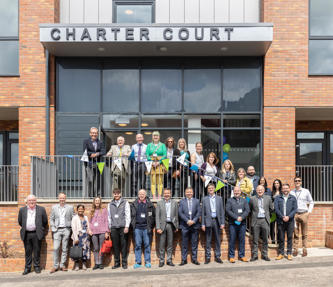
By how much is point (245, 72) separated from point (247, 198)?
14.4ft

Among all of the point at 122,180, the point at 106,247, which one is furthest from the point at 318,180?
the point at 106,247

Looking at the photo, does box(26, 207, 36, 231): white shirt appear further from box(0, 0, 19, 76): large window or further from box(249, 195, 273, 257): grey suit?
box(249, 195, 273, 257): grey suit

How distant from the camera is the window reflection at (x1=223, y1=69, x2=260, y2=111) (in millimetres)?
12750

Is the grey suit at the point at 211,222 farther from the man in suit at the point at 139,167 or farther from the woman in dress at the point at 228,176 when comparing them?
the man in suit at the point at 139,167

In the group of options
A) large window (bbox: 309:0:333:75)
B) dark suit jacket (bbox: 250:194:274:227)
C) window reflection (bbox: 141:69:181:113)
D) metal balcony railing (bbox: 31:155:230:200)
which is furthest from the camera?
window reflection (bbox: 141:69:181:113)

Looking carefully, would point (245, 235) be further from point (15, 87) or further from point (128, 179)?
point (15, 87)

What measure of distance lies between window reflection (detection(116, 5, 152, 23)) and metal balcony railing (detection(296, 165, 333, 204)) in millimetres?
6473

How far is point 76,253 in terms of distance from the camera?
948 cm

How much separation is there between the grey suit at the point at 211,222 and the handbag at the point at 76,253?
2.84m

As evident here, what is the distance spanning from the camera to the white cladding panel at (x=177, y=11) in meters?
12.8

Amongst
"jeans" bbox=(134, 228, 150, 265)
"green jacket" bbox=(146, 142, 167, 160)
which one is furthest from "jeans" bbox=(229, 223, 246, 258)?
"green jacket" bbox=(146, 142, 167, 160)

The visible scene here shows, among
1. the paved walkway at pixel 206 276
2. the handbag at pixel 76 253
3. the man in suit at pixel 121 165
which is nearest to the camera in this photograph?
the paved walkway at pixel 206 276

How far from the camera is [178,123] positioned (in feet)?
42.0

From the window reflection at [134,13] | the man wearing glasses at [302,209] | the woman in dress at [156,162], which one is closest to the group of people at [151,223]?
the man wearing glasses at [302,209]
